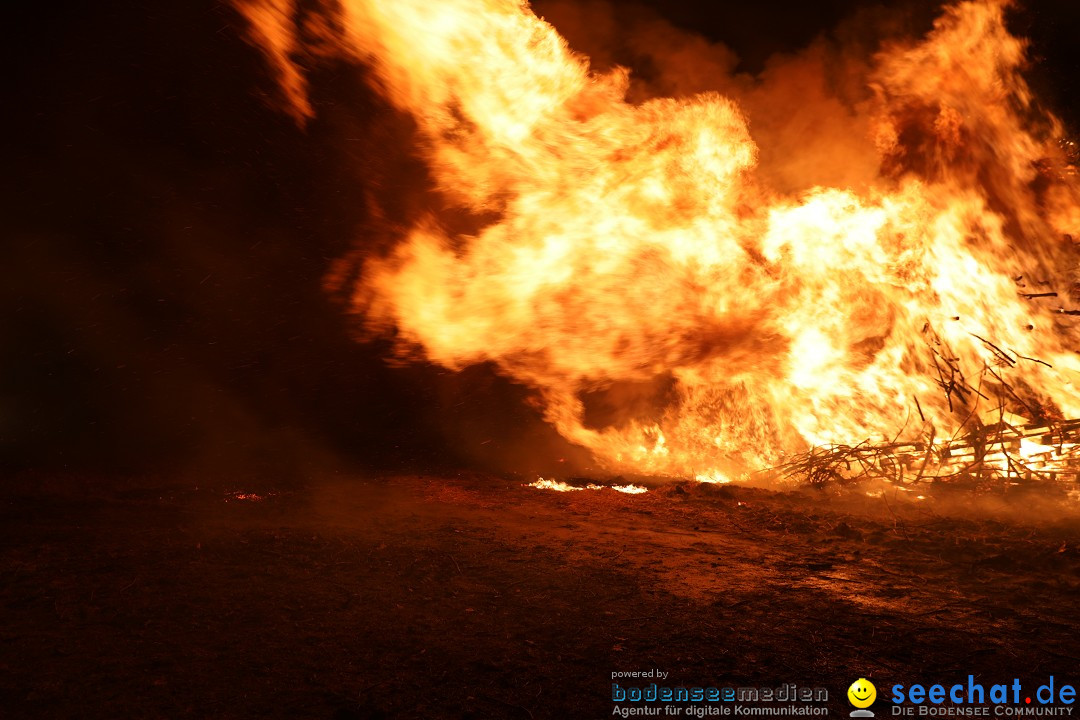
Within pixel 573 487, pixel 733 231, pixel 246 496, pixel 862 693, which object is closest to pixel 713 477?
pixel 573 487

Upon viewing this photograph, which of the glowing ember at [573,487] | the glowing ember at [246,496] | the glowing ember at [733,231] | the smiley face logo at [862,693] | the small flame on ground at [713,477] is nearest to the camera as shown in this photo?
the smiley face logo at [862,693]

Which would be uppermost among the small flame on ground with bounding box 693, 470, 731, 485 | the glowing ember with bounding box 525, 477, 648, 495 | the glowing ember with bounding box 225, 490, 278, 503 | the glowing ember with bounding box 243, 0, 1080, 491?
the glowing ember with bounding box 243, 0, 1080, 491

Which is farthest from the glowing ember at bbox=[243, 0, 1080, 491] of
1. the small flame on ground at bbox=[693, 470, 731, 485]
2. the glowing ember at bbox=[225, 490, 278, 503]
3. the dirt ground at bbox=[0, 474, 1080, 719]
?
the glowing ember at bbox=[225, 490, 278, 503]

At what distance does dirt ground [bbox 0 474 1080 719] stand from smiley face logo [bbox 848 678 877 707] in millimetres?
43

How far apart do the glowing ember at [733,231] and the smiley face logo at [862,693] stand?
4916 millimetres

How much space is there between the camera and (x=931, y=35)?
287 inches

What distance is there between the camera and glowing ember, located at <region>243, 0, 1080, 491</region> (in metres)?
6.61

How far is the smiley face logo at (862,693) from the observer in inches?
81.9

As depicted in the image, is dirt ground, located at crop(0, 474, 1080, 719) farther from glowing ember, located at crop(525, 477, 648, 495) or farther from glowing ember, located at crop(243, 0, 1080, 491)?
glowing ember, located at crop(243, 0, 1080, 491)

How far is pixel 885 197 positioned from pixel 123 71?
9716mm

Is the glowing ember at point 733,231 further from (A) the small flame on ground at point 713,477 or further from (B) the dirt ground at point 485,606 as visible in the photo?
(B) the dirt ground at point 485,606

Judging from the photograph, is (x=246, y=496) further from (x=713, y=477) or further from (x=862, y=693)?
(x=713, y=477)

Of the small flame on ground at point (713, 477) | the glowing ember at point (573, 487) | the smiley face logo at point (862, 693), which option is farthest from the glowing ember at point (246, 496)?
the small flame on ground at point (713, 477)

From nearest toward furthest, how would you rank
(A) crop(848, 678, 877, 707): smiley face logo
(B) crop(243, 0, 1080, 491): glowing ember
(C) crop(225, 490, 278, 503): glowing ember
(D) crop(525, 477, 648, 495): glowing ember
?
1. (A) crop(848, 678, 877, 707): smiley face logo
2. (C) crop(225, 490, 278, 503): glowing ember
3. (B) crop(243, 0, 1080, 491): glowing ember
4. (D) crop(525, 477, 648, 495): glowing ember
